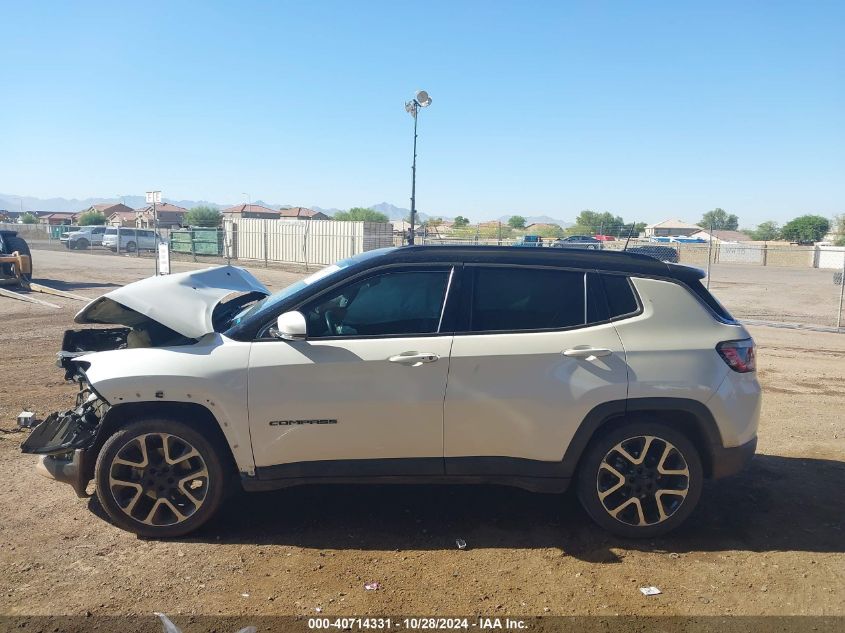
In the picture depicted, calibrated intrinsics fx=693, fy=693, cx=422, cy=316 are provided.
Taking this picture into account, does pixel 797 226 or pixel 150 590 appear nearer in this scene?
pixel 150 590

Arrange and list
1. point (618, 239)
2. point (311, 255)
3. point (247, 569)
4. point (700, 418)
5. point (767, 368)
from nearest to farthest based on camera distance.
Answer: point (247, 569) → point (700, 418) → point (767, 368) → point (618, 239) → point (311, 255)

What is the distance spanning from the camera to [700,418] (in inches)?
164

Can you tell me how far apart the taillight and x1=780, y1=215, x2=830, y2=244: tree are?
47992 mm

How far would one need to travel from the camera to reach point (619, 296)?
4.32 meters

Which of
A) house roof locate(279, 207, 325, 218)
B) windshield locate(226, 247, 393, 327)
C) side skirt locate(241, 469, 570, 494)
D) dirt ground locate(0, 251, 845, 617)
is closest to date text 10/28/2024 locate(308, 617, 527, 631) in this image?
dirt ground locate(0, 251, 845, 617)

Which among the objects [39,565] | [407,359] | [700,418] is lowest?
[39,565]

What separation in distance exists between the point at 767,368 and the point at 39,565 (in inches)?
350

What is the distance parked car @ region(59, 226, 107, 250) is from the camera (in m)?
42.8

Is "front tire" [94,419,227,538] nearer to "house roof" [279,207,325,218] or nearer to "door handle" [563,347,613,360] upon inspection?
"door handle" [563,347,613,360]

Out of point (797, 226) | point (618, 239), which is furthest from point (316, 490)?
point (797, 226)

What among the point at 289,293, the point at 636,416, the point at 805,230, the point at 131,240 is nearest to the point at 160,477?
the point at 289,293

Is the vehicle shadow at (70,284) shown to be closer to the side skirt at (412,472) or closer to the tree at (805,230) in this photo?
the side skirt at (412,472)

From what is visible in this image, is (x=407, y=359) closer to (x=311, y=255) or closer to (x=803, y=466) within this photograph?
(x=803, y=466)

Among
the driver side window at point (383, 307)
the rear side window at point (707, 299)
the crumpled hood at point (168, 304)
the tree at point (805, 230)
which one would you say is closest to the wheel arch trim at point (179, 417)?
the crumpled hood at point (168, 304)
